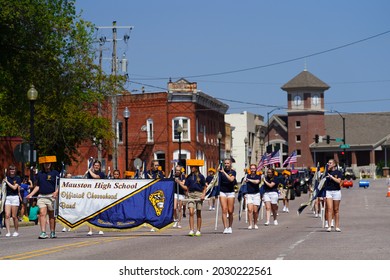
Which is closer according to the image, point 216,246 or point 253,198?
point 216,246

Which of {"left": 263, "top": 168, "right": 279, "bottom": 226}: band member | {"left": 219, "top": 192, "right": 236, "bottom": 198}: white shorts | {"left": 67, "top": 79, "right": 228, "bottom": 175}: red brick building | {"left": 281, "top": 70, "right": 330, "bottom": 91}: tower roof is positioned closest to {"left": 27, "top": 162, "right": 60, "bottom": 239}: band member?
{"left": 219, "top": 192, "right": 236, "bottom": 198}: white shorts

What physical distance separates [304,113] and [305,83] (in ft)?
19.7

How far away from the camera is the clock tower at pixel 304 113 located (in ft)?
486

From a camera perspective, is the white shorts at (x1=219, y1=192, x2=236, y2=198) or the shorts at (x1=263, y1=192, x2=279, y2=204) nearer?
the white shorts at (x1=219, y1=192, x2=236, y2=198)

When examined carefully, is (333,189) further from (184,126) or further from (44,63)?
(184,126)

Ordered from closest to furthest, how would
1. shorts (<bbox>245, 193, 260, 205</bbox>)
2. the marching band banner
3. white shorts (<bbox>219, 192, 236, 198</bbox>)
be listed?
white shorts (<bbox>219, 192, 236, 198</bbox>) → the marching band banner → shorts (<bbox>245, 193, 260, 205</bbox>)

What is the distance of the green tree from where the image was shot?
43.4 meters

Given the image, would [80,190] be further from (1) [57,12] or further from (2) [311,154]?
(2) [311,154]

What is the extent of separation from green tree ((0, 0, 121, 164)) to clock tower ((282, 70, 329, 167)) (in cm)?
9313

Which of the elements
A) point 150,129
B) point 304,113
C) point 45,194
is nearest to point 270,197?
point 45,194

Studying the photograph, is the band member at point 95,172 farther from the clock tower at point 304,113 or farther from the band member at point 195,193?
the clock tower at point 304,113

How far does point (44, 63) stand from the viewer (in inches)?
1791

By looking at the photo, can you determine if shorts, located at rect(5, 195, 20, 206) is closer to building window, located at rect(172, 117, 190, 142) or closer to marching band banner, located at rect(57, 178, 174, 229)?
marching band banner, located at rect(57, 178, 174, 229)

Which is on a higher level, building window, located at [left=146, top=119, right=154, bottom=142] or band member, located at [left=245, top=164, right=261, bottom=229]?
building window, located at [left=146, top=119, right=154, bottom=142]
